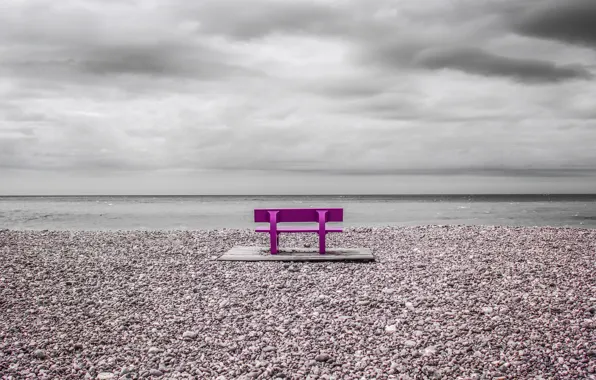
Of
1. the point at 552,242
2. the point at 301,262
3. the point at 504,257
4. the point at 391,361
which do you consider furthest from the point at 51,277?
the point at 552,242

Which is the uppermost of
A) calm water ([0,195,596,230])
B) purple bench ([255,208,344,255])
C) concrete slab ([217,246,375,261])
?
purple bench ([255,208,344,255])

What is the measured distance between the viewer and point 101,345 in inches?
226

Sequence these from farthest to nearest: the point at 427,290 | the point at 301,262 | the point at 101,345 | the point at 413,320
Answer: the point at 301,262, the point at 427,290, the point at 413,320, the point at 101,345

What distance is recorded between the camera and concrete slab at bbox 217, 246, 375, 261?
10.4 metres

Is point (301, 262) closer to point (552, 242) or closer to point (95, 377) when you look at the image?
point (95, 377)

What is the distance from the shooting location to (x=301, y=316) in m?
6.66

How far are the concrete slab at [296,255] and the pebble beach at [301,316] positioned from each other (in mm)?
309

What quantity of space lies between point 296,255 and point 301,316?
4.22m

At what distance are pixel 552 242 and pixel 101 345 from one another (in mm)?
13017

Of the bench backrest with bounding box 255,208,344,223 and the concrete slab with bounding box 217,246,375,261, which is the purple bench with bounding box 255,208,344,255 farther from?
the concrete slab with bounding box 217,246,375,261

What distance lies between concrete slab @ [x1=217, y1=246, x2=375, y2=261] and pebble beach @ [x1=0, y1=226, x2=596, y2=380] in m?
0.31

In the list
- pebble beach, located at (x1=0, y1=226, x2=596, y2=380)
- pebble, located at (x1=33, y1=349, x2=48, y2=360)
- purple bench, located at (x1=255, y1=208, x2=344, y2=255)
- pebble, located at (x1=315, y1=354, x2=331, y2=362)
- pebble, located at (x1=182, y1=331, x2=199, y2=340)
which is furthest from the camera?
purple bench, located at (x1=255, y1=208, x2=344, y2=255)

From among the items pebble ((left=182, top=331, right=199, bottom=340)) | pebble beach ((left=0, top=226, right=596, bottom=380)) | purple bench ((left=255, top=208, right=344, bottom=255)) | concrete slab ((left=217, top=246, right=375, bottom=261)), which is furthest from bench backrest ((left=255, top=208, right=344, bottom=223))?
pebble ((left=182, top=331, right=199, bottom=340))

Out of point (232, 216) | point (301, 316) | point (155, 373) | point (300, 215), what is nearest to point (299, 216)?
point (300, 215)
